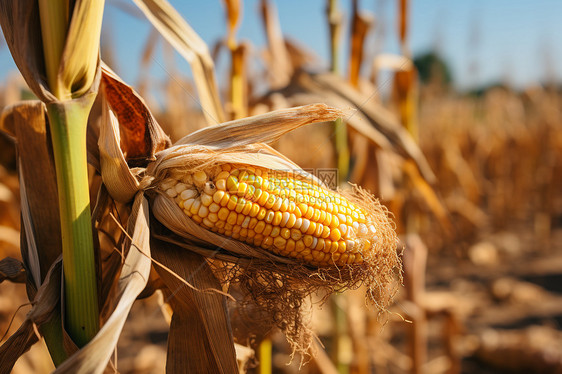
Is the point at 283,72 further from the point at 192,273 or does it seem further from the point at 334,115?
the point at 192,273

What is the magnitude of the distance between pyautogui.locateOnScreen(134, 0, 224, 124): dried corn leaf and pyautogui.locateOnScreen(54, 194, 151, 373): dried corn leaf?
520 mm

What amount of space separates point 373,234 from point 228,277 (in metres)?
0.32

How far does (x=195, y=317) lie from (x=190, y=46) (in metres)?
0.77

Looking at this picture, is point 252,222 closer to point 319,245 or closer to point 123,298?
point 319,245

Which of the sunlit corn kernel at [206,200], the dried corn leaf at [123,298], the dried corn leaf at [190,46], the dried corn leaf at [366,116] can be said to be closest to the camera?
the dried corn leaf at [123,298]

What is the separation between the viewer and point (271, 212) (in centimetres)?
73

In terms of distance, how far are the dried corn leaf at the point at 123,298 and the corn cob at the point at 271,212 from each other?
77 mm

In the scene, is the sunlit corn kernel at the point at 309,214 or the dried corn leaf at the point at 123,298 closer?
the dried corn leaf at the point at 123,298

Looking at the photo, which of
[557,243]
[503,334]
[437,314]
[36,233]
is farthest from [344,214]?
[557,243]

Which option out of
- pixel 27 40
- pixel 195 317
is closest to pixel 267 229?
pixel 195 317

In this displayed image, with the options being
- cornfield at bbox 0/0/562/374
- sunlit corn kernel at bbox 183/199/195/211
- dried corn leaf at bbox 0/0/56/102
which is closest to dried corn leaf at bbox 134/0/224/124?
cornfield at bbox 0/0/562/374

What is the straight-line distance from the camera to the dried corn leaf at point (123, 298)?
56cm

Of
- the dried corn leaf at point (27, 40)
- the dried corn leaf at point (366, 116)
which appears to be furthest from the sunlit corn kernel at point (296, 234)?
the dried corn leaf at point (366, 116)

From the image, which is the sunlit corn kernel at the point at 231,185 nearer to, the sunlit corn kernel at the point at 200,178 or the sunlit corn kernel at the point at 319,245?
the sunlit corn kernel at the point at 200,178
